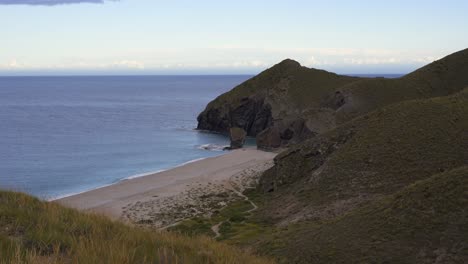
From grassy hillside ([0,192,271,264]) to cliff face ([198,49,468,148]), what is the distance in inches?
2269

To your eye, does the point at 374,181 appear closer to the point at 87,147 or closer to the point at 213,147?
the point at 213,147

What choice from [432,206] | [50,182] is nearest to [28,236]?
[432,206]

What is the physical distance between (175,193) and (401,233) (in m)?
27.6

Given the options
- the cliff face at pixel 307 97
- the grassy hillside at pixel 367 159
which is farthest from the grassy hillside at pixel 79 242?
the cliff face at pixel 307 97

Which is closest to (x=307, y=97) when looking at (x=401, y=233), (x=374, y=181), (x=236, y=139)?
(x=236, y=139)

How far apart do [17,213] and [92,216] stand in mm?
1586

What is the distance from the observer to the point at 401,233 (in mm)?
20047

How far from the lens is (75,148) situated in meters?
77.1

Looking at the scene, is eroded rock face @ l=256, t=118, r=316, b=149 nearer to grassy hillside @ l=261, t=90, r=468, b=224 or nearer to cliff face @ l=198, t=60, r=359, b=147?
cliff face @ l=198, t=60, r=359, b=147

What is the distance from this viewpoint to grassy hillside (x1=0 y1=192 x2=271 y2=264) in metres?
7.75

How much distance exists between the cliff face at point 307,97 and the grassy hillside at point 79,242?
57626 millimetres

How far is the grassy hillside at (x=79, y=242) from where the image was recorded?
7.75m

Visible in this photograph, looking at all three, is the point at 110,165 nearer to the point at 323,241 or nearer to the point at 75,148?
the point at 75,148

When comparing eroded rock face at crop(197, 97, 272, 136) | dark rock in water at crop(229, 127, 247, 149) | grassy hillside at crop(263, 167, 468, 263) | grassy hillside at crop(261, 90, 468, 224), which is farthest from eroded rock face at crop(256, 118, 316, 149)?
grassy hillside at crop(263, 167, 468, 263)
